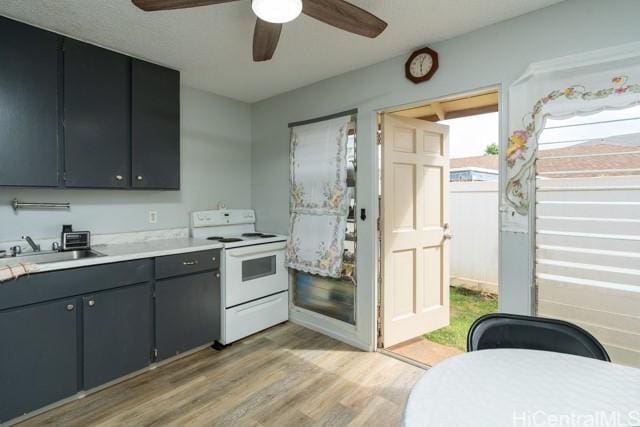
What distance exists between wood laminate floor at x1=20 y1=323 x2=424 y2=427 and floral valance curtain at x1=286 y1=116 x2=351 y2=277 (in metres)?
0.77

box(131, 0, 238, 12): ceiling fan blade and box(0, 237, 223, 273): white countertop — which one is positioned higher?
box(131, 0, 238, 12): ceiling fan blade

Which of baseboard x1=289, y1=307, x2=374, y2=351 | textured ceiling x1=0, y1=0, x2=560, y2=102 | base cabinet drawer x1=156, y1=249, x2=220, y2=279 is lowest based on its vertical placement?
baseboard x1=289, y1=307, x2=374, y2=351

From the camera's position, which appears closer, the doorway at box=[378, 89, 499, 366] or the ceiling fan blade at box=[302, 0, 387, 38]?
the ceiling fan blade at box=[302, 0, 387, 38]

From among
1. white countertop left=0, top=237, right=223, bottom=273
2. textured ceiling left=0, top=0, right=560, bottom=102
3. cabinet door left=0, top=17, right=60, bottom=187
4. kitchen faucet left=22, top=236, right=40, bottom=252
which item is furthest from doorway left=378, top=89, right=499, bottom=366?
kitchen faucet left=22, top=236, right=40, bottom=252

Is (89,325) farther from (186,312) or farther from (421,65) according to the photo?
(421,65)

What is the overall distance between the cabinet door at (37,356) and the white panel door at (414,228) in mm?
2178

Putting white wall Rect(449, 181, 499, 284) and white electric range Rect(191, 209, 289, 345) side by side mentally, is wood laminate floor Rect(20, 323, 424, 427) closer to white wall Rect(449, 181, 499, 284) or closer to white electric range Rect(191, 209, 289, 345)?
white electric range Rect(191, 209, 289, 345)

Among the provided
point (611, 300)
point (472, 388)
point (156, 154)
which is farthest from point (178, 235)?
point (611, 300)

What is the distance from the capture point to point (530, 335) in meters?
1.27

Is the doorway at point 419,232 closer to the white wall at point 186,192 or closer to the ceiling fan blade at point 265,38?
the ceiling fan blade at point 265,38

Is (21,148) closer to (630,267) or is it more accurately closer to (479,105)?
(630,267)

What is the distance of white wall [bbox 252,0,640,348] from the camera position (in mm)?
1693

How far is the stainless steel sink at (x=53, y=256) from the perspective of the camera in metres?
2.07

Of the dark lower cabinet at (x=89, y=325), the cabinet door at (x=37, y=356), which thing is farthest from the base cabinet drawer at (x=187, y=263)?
the cabinet door at (x=37, y=356)
